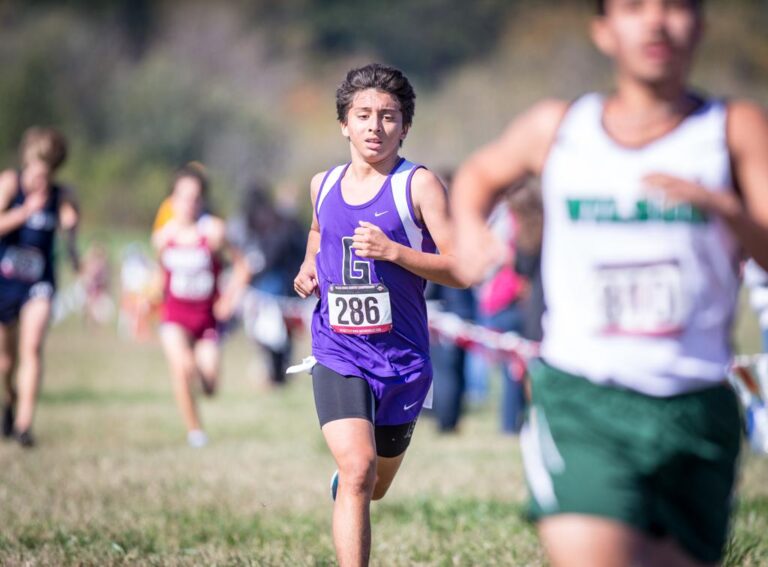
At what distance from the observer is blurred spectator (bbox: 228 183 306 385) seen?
16.1m

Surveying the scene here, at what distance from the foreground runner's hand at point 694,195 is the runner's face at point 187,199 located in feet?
25.6

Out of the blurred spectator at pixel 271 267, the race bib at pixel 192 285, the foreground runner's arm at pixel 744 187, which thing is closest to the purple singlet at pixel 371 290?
the foreground runner's arm at pixel 744 187

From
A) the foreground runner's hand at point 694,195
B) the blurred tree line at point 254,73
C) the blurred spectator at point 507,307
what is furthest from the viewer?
the blurred tree line at point 254,73

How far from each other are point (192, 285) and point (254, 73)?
79.4 metres

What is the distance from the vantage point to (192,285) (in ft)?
34.7

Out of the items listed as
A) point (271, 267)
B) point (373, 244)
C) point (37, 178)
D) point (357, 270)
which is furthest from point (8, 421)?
point (373, 244)

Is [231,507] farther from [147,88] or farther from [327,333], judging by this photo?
[147,88]

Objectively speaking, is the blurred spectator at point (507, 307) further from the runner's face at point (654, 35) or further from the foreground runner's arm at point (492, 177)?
the runner's face at point (654, 35)

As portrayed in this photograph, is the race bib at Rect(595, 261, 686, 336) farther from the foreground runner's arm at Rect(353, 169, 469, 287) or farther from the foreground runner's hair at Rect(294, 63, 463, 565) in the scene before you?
the foreground runner's hair at Rect(294, 63, 463, 565)

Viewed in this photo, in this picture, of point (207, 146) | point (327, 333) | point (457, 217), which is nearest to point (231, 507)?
point (327, 333)

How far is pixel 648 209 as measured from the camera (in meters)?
3.12

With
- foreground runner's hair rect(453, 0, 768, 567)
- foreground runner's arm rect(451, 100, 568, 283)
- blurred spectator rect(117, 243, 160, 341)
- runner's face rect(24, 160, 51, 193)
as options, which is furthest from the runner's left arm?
blurred spectator rect(117, 243, 160, 341)

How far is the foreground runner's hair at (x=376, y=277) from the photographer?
16.0 ft

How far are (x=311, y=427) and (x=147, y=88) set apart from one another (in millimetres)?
65625
